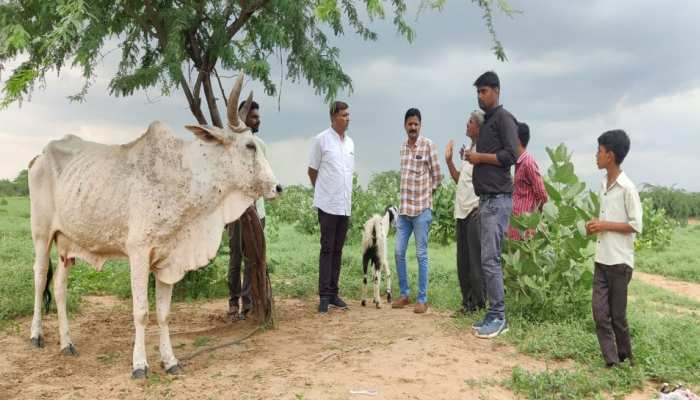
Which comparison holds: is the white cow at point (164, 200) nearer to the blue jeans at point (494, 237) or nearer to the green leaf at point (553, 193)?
the blue jeans at point (494, 237)

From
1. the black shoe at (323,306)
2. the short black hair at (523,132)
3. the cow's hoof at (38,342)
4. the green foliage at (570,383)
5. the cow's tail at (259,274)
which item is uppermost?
the short black hair at (523,132)

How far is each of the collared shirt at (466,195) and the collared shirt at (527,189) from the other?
41 cm

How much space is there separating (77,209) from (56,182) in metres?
0.44

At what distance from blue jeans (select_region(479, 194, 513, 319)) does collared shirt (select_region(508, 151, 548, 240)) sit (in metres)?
0.49

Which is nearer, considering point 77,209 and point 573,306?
point 77,209

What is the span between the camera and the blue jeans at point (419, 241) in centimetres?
646

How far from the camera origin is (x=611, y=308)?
462cm

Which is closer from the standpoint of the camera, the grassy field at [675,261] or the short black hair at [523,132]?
the short black hair at [523,132]

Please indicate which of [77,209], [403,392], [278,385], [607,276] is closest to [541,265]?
[607,276]

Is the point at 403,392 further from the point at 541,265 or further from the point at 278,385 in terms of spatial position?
the point at 541,265

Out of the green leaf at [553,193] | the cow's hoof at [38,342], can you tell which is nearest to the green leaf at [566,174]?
the green leaf at [553,193]

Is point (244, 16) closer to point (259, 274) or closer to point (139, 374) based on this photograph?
point (259, 274)

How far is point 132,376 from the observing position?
4531mm

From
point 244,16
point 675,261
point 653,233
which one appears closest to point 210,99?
point 244,16
